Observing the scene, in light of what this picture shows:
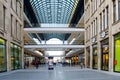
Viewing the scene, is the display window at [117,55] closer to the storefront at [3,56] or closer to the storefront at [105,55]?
the storefront at [105,55]

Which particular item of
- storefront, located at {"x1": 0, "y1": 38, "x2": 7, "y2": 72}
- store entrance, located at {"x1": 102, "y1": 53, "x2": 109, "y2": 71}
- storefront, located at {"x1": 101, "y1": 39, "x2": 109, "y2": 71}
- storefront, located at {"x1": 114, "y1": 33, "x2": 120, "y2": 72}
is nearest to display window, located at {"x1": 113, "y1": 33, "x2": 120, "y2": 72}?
storefront, located at {"x1": 114, "y1": 33, "x2": 120, "y2": 72}

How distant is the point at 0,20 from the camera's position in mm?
32562

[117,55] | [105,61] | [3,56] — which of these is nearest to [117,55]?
[117,55]

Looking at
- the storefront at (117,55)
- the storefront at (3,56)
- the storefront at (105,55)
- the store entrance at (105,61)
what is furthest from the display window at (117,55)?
the storefront at (3,56)

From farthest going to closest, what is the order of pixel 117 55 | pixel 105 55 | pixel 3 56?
1. pixel 105 55
2. pixel 3 56
3. pixel 117 55

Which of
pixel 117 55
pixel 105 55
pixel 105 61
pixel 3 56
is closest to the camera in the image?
pixel 117 55

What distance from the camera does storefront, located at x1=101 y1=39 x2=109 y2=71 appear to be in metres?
A: 35.6

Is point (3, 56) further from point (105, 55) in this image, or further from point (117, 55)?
point (117, 55)

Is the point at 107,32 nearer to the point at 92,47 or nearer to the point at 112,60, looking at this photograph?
the point at 112,60

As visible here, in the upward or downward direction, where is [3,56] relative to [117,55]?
downward

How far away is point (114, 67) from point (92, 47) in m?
16.5

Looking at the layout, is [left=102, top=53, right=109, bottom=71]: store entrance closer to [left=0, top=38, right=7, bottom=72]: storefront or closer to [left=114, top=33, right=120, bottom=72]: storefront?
[left=114, top=33, right=120, bottom=72]: storefront

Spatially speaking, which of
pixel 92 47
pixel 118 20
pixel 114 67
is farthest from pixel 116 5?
pixel 92 47

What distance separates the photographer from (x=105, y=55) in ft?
122
